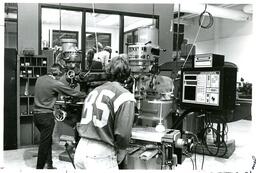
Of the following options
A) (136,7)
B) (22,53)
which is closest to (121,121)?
(22,53)

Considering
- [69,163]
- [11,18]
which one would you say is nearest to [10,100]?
[69,163]

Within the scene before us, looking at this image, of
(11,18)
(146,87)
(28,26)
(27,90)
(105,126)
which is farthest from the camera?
(11,18)

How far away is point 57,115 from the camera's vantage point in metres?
Result: 3.03

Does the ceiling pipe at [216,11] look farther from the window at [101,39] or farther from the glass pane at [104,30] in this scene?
the window at [101,39]

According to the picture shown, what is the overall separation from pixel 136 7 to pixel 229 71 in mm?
3588

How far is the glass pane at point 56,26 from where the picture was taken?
4863 mm

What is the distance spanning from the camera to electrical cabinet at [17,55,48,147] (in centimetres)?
406

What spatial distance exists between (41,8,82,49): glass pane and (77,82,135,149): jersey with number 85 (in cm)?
314

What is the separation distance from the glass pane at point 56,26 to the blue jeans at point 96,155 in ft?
10.4

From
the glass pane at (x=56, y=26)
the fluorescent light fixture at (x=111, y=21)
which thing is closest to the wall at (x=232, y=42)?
the fluorescent light fixture at (x=111, y=21)

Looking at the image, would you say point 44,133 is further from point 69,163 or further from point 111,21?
point 111,21

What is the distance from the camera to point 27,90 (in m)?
4.06

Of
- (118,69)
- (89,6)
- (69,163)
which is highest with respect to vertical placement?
(89,6)

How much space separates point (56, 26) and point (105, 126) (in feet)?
15.2
